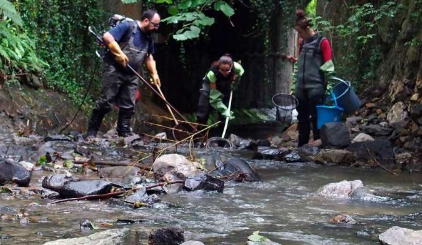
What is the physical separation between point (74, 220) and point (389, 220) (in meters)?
1.76

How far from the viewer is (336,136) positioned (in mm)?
7824

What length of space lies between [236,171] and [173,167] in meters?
0.53

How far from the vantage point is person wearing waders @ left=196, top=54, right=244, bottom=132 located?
843cm

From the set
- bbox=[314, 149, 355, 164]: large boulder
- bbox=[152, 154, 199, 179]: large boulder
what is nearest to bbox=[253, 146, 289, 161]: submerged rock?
bbox=[314, 149, 355, 164]: large boulder

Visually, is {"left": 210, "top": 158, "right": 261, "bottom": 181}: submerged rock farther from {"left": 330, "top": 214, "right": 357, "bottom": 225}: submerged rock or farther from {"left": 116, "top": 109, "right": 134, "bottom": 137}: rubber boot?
{"left": 116, "top": 109, "right": 134, "bottom": 137}: rubber boot

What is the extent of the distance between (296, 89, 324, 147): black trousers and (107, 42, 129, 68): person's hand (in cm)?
222

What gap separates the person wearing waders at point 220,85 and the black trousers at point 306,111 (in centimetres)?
89

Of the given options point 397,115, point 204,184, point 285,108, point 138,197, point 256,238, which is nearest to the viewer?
point 256,238

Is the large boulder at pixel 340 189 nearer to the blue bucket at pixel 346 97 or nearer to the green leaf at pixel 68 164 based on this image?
the green leaf at pixel 68 164

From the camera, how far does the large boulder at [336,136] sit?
25.5ft

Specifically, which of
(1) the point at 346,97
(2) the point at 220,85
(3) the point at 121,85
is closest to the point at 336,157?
(1) the point at 346,97

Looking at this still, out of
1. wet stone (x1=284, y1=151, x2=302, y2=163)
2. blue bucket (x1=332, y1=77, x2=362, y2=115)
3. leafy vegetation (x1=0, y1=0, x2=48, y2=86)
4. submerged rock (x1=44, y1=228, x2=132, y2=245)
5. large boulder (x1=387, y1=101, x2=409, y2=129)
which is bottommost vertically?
wet stone (x1=284, y1=151, x2=302, y2=163)

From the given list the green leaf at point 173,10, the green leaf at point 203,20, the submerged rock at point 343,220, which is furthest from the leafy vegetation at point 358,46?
the submerged rock at point 343,220

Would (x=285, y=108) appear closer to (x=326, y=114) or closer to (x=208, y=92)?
(x=208, y=92)
